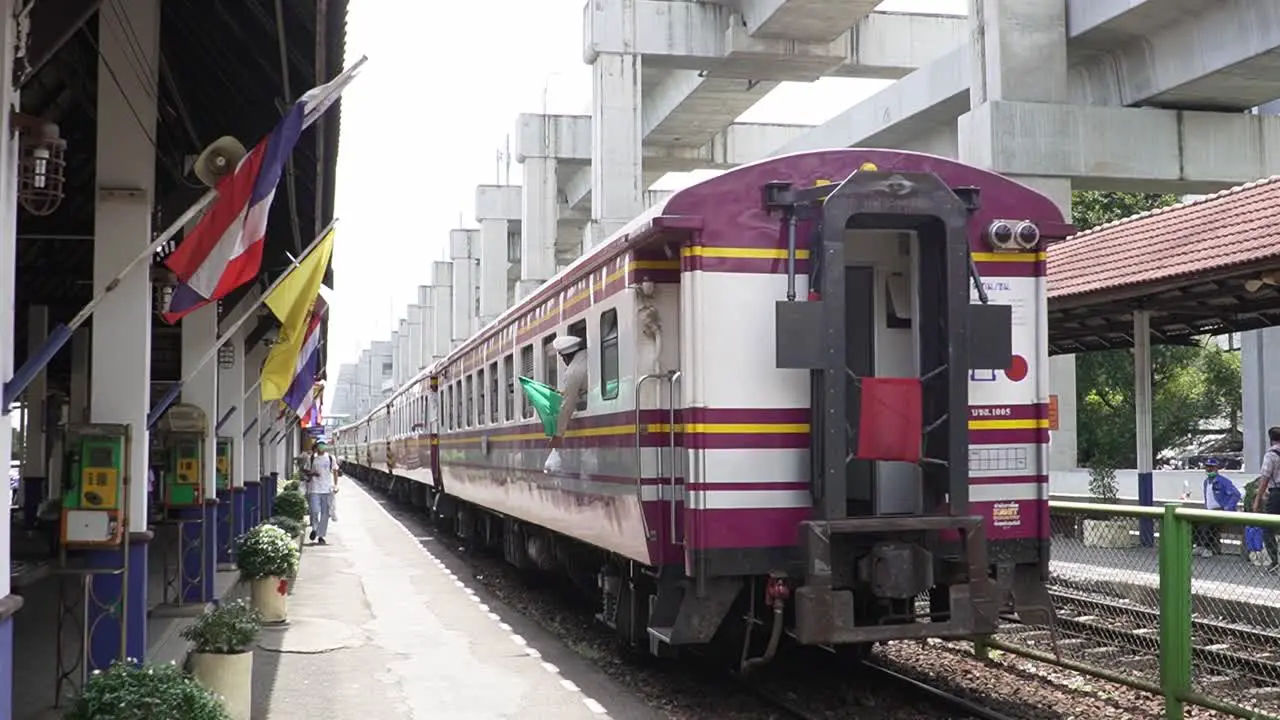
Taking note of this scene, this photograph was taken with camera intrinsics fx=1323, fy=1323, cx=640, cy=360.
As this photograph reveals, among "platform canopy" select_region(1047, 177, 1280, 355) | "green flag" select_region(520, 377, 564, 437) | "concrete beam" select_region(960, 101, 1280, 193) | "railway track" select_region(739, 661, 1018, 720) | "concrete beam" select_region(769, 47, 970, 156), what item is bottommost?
"railway track" select_region(739, 661, 1018, 720)

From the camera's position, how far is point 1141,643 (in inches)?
376

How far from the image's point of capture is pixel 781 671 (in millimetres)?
9336

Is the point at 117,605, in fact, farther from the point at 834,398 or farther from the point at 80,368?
the point at 80,368

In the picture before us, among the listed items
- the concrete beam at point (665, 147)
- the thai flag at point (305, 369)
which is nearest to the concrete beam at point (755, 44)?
the concrete beam at point (665, 147)

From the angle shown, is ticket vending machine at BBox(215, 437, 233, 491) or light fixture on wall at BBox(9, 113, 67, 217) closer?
light fixture on wall at BBox(9, 113, 67, 217)

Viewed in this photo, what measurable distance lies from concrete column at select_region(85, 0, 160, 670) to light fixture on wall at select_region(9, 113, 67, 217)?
5.13 feet

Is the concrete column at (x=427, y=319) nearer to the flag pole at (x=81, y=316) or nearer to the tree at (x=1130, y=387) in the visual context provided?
the tree at (x=1130, y=387)

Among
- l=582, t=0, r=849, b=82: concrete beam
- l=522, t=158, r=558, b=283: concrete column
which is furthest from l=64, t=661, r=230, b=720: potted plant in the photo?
l=522, t=158, r=558, b=283: concrete column

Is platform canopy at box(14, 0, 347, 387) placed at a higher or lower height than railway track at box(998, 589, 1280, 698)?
higher

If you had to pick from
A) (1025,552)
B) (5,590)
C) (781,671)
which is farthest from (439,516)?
(5,590)

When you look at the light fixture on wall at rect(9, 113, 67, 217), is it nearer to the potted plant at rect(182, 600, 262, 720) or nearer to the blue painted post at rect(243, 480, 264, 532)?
the potted plant at rect(182, 600, 262, 720)

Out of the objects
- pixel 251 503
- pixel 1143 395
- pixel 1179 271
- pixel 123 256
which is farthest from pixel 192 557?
pixel 1143 395

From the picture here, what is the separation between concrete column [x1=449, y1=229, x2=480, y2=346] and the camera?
47.6m

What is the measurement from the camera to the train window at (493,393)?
1349cm
